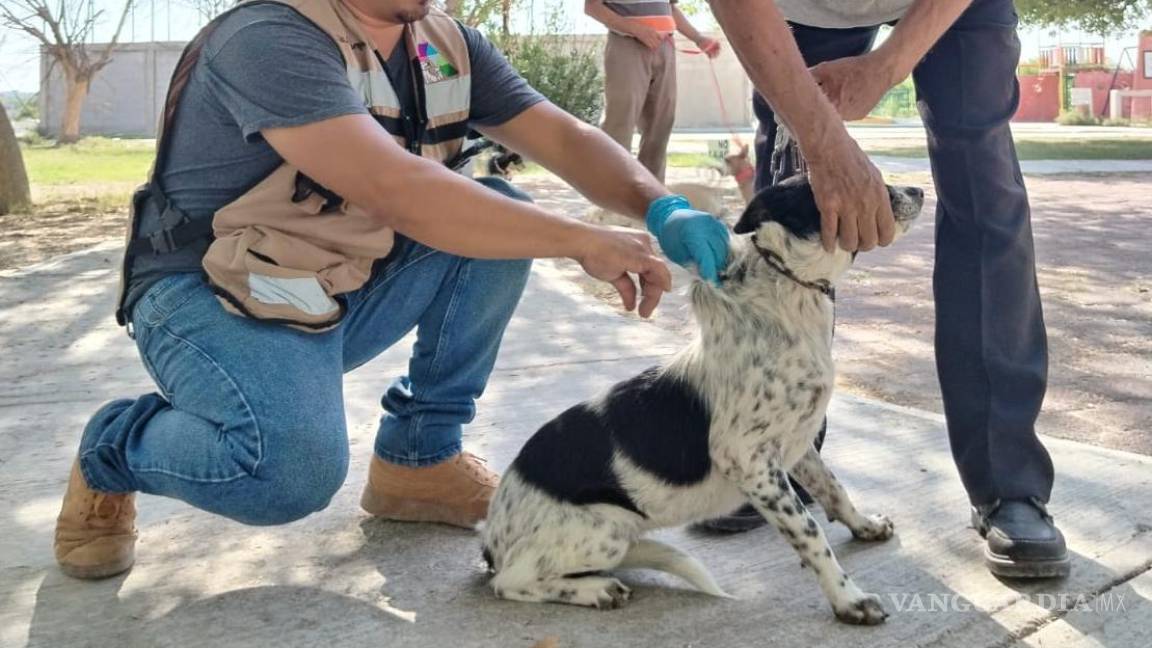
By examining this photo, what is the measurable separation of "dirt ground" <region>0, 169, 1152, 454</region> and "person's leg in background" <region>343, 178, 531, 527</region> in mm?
2076

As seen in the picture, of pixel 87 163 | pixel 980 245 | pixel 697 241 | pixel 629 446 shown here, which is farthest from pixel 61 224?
pixel 87 163

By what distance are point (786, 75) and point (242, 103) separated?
1.17m

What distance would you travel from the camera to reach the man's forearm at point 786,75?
2.51 meters

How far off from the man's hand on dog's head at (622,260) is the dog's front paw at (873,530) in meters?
0.86

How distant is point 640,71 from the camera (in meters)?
7.62

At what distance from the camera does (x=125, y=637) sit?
2.44 m

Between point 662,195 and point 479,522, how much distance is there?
0.95m

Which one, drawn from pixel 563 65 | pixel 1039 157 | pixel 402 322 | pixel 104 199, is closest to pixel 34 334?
pixel 402 322

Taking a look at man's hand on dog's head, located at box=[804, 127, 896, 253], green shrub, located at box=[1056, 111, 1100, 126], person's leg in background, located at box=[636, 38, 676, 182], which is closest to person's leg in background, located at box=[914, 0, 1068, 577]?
man's hand on dog's head, located at box=[804, 127, 896, 253]

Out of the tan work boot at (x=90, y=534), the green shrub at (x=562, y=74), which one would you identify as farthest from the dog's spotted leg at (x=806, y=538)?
the green shrub at (x=562, y=74)

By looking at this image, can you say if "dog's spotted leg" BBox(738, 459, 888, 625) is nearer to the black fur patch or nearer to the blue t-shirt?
the black fur patch

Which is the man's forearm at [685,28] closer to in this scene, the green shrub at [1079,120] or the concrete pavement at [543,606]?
the concrete pavement at [543,606]

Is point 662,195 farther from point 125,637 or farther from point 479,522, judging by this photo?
point 125,637

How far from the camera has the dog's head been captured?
2621mm
